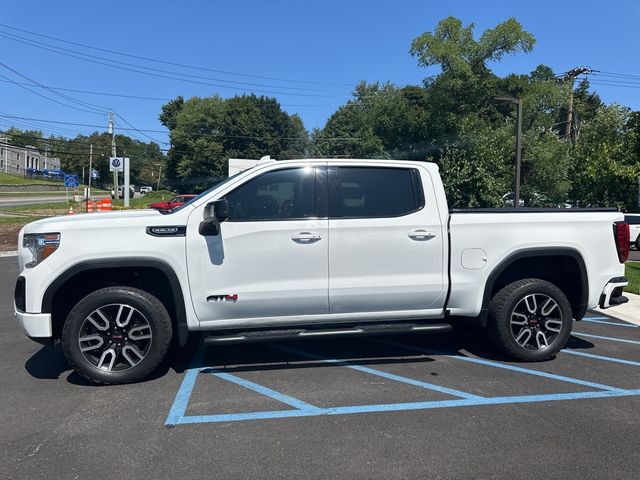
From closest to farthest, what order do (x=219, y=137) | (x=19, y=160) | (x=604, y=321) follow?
(x=604, y=321) < (x=219, y=137) < (x=19, y=160)

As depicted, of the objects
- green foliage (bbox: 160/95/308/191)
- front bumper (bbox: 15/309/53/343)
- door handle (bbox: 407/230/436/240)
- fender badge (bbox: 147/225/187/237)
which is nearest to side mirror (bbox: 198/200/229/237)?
fender badge (bbox: 147/225/187/237)

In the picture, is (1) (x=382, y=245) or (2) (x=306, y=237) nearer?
(2) (x=306, y=237)

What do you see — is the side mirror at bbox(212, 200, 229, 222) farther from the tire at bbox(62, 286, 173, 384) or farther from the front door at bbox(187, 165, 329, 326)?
the tire at bbox(62, 286, 173, 384)

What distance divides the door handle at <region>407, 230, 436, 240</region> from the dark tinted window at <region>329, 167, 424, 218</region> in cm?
22

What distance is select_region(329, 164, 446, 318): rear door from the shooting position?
467cm

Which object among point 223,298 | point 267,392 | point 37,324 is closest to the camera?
point 37,324

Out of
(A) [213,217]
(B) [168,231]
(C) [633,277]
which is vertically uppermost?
(A) [213,217]

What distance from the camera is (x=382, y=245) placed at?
Result: 470 cm

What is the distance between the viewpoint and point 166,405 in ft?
13.4

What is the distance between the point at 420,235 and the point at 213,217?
75.5 inches

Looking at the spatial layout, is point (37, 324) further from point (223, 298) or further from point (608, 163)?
point (608, 163)

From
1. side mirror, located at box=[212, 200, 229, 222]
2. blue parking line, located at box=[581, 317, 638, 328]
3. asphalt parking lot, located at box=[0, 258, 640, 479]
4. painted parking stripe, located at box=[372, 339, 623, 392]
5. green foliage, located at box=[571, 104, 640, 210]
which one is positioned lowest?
asphalt parking lot, located at box=[0, 258, 640, 479]

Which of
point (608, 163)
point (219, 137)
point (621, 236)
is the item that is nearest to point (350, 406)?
point (621, 236)

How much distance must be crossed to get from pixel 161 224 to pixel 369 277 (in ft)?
6.34
